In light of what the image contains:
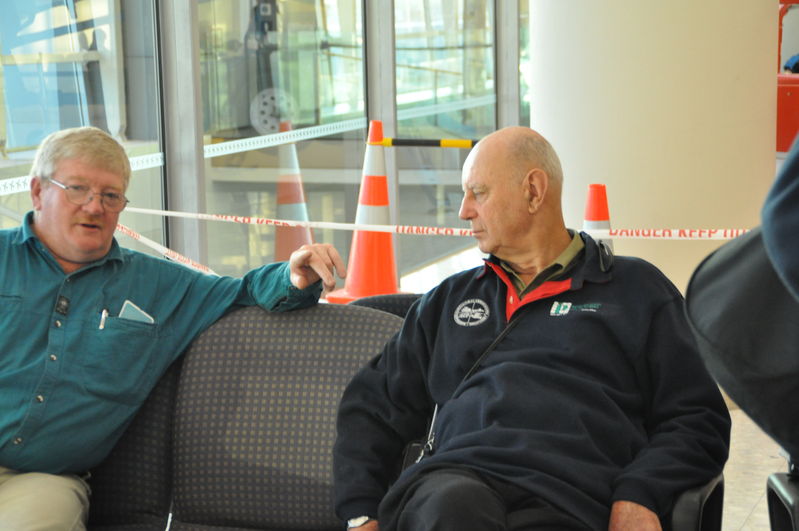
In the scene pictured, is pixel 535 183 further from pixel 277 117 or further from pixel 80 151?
pixel 277 117

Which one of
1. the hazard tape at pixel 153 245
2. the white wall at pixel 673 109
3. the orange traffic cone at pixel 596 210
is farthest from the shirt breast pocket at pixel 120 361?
the white wall at pixel 673 109

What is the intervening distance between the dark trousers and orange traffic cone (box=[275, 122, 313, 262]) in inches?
157

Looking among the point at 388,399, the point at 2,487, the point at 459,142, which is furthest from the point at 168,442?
the point at 459,142

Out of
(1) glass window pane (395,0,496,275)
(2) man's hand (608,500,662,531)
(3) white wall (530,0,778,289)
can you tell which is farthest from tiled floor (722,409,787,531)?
(1) glass window pane (395,0,496,275)

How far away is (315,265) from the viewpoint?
243 centimetres

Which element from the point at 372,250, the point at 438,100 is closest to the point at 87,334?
the point at 372,250

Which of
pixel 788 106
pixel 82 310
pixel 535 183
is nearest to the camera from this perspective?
pixel 535 183

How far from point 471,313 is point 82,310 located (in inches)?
36.2

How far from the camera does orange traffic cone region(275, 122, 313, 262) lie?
19.9ft

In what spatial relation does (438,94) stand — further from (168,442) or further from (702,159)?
(168,442)

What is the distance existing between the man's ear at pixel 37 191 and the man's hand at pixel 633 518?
1524mm

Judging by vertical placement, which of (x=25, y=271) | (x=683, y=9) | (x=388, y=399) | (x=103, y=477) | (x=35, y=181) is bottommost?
(x=103, y=477)

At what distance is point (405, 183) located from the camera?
7297 millimetres

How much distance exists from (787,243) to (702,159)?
363cm
